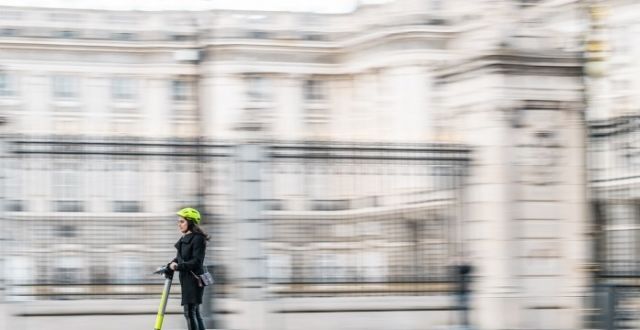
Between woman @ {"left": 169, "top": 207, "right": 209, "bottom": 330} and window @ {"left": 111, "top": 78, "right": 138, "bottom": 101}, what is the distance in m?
56.0

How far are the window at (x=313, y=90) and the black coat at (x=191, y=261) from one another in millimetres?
57928

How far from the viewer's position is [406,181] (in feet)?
61.8

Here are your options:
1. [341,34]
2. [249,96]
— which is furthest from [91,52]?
[341,34]

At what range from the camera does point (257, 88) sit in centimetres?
7344

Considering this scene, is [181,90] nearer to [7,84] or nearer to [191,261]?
[7,84]

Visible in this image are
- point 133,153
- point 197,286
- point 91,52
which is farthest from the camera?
point 91,52

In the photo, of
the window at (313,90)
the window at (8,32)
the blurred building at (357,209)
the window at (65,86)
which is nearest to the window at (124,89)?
the window at (65,86)

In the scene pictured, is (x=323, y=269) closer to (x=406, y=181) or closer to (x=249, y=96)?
(x=406, y=181)

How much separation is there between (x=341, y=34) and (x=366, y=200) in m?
56.0

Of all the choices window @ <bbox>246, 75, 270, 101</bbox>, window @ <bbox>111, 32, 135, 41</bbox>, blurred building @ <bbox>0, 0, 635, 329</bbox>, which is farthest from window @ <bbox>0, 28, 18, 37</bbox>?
blurred building @ <bbox>0, 0, 635, 329</bbox>

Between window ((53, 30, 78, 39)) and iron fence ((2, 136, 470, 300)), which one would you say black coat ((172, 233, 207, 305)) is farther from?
window ((53, 30, 78, 39))

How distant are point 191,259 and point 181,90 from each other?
56.7 m

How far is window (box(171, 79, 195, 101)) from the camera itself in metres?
71.1

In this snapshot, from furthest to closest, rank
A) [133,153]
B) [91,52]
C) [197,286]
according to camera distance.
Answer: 1. [91,52]
2. [133,153]
3. [197,286]
